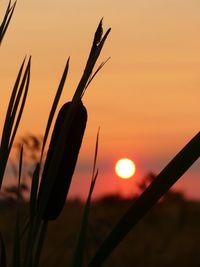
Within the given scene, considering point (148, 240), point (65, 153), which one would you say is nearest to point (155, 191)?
point (65, 153)

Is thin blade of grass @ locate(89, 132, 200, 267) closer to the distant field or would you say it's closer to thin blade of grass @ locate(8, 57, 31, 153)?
thin blade of grass @ locate(8, 57, 31, 153)

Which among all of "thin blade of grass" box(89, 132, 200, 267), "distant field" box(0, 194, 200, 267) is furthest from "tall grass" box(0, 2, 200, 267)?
"distant field" box(0, 194, 200, 267)

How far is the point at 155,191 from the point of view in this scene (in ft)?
3.25

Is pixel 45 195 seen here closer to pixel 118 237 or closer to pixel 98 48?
pixel 118 237

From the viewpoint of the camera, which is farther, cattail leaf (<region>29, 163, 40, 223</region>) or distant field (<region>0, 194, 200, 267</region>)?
distant field (<region>0, 194, 200, 267</region>)

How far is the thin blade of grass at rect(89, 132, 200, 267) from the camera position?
974mm

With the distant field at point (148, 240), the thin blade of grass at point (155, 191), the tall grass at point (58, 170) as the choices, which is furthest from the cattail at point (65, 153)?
the distant field at point (148, 240)

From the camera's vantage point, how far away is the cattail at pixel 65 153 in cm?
116

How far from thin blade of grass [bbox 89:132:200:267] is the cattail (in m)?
0.17

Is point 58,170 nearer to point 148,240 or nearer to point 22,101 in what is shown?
point 22,101

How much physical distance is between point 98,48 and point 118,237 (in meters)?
0.29

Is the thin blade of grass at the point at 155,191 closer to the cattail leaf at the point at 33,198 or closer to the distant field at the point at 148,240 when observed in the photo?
the cattail leaf at the point at 33,198

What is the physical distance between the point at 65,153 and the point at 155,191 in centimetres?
22

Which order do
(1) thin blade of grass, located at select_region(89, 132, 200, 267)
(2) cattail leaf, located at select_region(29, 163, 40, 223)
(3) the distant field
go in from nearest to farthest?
1. (1) thin blade of grass, located at select_region(89, 132, 200, 267)
2. (2) cattail leaf, located at select_region(29, 163, 40, 223)
3. (3) the distant field
